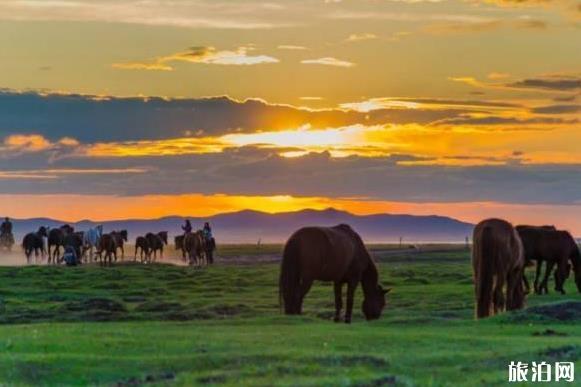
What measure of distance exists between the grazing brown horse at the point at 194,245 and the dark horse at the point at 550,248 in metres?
45.6

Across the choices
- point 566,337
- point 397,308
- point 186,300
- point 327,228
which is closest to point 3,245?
point 186,300

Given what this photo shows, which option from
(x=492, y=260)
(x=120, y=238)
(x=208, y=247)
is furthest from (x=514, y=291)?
(x=120, y=238)

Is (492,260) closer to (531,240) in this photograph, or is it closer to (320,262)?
(320,262)

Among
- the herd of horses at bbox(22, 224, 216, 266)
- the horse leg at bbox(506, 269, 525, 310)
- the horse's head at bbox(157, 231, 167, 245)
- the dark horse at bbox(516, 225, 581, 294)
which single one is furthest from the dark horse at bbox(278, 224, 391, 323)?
the horse's head at bbox(157, 231, 167, 245)

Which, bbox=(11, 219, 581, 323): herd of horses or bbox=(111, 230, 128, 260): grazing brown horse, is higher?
bbox=(111, 230, 128, 260): grazing brown horse

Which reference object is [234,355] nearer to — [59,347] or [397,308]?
[59,347]

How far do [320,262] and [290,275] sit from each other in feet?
3.62

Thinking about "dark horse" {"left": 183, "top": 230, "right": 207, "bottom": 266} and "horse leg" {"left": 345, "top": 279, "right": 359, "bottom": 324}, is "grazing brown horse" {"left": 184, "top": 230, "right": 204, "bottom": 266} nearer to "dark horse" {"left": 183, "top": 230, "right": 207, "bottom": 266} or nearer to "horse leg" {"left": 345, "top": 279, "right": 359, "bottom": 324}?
"dark horse" {"left": 183, "top": 230, "right": 207, "bottom": 266}

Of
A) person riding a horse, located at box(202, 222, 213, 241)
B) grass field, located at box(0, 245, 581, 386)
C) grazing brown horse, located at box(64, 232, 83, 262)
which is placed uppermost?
person riding a horse, located at box(202, 222, 213, 241)

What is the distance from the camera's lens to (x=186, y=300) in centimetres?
5022

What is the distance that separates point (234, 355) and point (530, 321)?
12.5 m

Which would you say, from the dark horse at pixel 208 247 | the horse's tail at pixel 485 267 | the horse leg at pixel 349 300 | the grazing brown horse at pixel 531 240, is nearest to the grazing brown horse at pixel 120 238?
the dark horse at pixel 208 247

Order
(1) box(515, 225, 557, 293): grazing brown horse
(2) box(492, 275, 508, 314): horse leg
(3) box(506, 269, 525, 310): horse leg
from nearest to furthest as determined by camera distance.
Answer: (2) box(492, 275, 508, 314): horse leg, (3) box(506, 269, 525, 310): horse leg, (1) box(515, 225, 557, 293): grazing brown horse

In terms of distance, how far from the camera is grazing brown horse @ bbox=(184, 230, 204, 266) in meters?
93.8
